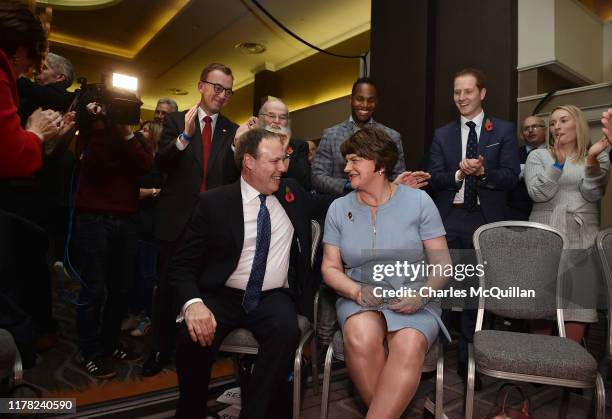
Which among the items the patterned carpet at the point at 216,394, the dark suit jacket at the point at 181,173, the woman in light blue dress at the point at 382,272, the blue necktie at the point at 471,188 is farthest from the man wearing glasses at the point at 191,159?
the blue necktie at the point at 471,188

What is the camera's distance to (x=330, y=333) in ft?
6.42

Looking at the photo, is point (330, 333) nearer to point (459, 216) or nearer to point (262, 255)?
point (262, 255)

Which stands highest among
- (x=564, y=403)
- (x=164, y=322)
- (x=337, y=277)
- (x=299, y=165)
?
(x=299, y=165)

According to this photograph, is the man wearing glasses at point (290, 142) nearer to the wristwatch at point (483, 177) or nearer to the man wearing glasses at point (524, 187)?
the wristwatch at point (483, 177)

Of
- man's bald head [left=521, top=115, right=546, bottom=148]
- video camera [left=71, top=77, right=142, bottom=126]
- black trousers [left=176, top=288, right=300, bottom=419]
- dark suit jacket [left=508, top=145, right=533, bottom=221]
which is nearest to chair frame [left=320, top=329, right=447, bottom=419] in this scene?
black trousers [left=176, top=288, right=300, bottom=419]

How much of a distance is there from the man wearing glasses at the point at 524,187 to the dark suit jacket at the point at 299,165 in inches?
47.9

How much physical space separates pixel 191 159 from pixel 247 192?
54cm

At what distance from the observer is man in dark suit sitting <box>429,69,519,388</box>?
2322mm

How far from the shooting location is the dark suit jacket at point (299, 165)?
2699 millimetres

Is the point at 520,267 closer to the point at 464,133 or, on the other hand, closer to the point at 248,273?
the point at 464,133

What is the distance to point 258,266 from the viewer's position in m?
1.85

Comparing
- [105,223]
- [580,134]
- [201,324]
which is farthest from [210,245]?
[580,134]

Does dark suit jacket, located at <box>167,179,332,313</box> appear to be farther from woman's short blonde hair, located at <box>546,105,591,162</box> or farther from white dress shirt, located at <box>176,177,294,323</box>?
Result: woman's short blonde hair, located at <box>546,105,591,162</box>

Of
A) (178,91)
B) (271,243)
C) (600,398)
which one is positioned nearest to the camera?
(600,398)
